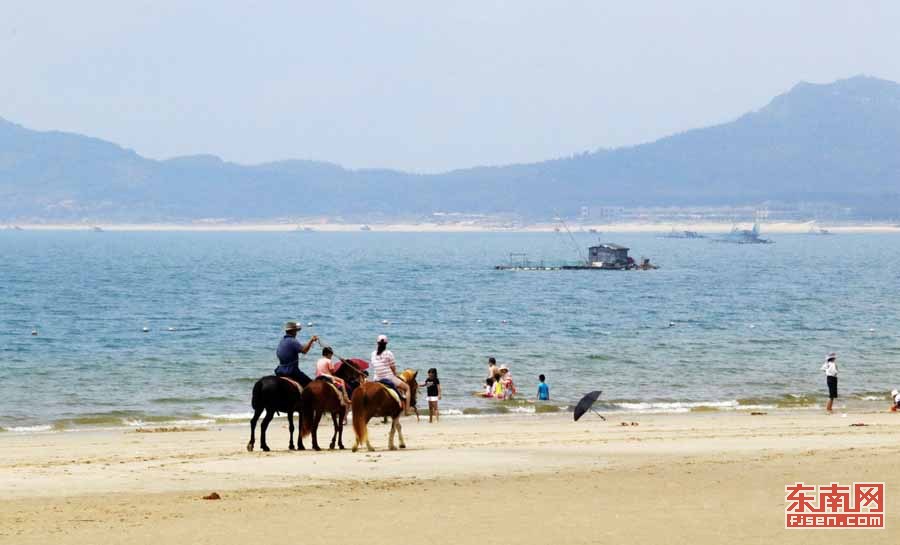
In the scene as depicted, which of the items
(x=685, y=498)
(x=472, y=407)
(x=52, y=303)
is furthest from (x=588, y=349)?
(x=52, y=303)

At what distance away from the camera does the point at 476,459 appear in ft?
76.7

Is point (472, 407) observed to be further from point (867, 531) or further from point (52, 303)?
point (52, 303)

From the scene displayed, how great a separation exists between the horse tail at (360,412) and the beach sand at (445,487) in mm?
424

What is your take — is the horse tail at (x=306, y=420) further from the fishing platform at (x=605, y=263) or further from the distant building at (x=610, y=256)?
the distant building at (x=610, y=256)

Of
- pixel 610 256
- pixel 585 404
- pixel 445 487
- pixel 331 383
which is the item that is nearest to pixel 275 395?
pixel 331 383

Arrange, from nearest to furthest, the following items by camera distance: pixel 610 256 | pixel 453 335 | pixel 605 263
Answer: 1. pixel 453 335
2. pixel 605 263
3. pixel 610 256

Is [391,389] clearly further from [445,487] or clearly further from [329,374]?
[445,487]

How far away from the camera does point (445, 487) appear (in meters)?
20.2

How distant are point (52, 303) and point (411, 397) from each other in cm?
6687

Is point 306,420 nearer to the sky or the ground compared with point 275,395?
nearer to the ground

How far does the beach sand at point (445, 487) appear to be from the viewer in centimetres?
1675

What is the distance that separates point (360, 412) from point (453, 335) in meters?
42.4

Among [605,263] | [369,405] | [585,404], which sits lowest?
[585,404]

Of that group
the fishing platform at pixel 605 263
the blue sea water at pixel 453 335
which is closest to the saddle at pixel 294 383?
the blue sea water at pixel 453 335
